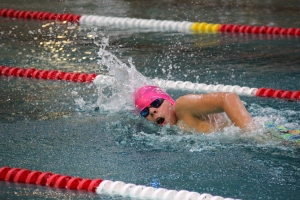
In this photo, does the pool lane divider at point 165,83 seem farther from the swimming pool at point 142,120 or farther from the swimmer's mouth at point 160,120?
the swimmer's mouth at point 160,120

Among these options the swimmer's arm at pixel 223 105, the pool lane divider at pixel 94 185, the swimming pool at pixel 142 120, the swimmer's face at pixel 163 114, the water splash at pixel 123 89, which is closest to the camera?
the pool lane divider at pixel 94 185

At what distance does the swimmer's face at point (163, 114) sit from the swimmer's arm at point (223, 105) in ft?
0.93

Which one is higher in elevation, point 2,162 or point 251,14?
point 251,14

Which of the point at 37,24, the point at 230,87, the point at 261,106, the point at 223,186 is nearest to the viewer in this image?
the point at 223,186

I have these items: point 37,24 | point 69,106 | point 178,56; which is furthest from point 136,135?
point 37,24

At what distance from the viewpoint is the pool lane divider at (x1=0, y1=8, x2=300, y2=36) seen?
8109mm

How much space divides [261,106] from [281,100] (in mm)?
269

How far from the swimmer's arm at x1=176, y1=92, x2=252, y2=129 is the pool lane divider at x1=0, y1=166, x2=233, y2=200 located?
86 cm

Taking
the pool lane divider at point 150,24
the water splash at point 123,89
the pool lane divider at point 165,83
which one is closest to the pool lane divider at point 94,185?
the water splash at point 123,89

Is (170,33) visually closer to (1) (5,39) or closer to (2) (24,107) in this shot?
(1) (5,39)

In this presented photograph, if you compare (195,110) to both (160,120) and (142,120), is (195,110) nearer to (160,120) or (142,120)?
(160,120)

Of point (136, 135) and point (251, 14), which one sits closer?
point (136, 135)

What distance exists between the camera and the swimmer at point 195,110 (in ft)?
14.3

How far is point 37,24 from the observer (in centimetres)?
899
